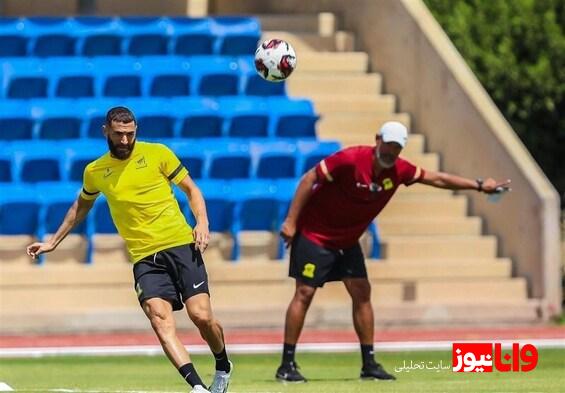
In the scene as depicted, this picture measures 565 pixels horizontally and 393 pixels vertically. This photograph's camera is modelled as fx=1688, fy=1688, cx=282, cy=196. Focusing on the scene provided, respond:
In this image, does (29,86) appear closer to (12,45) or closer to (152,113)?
(12,45)

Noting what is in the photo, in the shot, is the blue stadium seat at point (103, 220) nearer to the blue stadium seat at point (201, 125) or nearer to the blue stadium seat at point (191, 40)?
the blue stadium seat at point (201, 125)

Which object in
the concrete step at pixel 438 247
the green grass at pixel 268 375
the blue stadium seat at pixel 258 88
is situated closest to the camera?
the green grass at pixel 268 375

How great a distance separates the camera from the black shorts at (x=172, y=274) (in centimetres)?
1164

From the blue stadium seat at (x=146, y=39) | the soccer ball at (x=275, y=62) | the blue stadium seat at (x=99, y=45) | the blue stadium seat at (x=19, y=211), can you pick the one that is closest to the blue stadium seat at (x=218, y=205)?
the blue stadium seat at (x=19, y=211)

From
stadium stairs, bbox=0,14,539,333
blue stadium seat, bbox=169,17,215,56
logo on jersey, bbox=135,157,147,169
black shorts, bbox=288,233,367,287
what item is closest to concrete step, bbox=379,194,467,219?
stadium stairs, bbox=0,14,539,333

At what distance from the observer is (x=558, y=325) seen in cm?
1980

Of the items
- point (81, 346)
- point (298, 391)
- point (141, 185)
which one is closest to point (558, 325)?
point (81, 346)

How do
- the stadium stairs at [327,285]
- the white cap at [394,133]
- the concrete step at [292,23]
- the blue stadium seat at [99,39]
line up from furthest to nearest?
the concrete step at [292,23], the blue stadium seat at [99,39], the stadium stairs at [327,285], the white cap at [394,133]

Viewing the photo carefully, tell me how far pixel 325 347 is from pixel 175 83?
6367 millimetres

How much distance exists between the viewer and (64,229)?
39.1 feet

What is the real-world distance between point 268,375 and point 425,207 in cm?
737

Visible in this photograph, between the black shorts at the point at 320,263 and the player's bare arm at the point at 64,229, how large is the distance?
235cm

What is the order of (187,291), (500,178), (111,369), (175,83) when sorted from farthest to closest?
(175,83) → (500,178) → (111,369) → (187,291)

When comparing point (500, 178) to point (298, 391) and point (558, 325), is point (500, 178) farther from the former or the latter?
point (298, 391)
